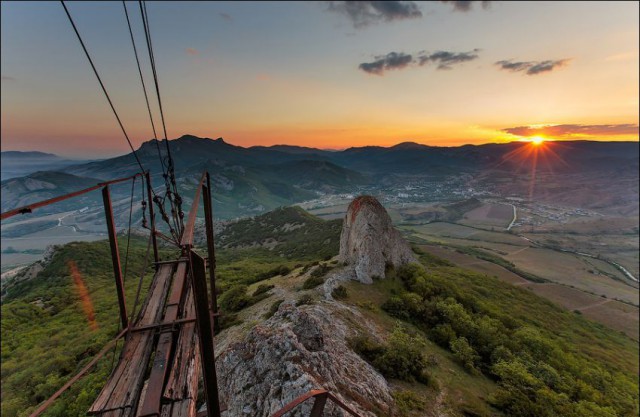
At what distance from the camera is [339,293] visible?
96.6ft

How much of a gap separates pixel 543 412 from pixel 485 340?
9.45m

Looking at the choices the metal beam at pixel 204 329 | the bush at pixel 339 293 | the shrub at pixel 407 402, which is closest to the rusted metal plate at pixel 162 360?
the metal beam at pixel 204 329

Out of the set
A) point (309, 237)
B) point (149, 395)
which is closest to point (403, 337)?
point (149, 395)

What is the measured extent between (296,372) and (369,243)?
908 inches

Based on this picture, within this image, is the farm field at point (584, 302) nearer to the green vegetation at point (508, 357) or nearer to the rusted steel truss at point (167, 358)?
the green vegetation at point (508, 357)

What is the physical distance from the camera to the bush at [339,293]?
28.9 meters

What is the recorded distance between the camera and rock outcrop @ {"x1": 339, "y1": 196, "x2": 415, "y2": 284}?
35875 mm

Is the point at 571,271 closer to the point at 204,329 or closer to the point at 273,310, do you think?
the point at 273,310

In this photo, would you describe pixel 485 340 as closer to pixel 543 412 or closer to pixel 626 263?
pixel 543 412

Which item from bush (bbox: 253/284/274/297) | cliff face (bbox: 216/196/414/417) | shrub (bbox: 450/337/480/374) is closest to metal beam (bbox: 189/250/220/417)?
cliff face (bbox: 216/196/414/417)

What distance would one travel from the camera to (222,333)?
28.3 metres

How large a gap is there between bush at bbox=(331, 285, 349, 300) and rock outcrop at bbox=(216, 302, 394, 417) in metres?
7.35

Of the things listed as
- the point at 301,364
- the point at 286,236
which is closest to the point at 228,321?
the point at 301,364

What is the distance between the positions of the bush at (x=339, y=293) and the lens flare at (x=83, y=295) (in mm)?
42156
